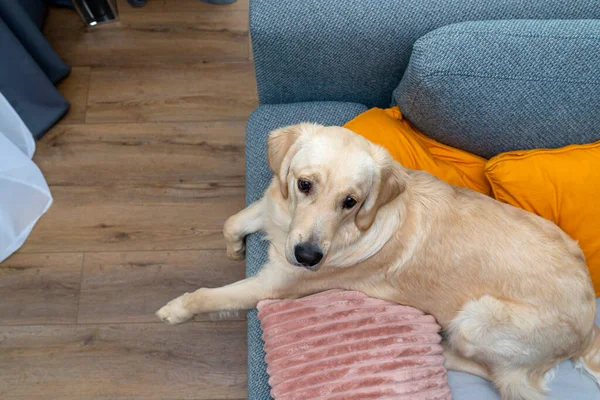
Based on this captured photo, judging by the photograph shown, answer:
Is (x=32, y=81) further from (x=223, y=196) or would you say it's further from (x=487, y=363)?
(x=487, y=363)

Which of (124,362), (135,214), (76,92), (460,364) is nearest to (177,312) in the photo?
(124,362)

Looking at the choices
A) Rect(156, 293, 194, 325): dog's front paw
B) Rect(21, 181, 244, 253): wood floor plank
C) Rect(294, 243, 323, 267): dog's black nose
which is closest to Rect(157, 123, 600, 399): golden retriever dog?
Rect(294, 243, 323, 267): dog's black nose

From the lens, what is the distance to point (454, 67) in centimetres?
158

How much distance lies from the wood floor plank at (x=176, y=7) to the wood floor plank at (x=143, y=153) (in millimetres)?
837

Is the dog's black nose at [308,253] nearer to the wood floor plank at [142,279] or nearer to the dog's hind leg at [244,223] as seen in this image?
the dog's hind leg at [244,223]

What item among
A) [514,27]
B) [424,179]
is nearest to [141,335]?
[424,179]

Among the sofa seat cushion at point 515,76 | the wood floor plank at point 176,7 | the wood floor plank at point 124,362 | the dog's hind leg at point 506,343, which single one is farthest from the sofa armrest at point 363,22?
the wood floor plank at point 176,7

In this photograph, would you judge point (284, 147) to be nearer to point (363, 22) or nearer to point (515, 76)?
point (363, 22)

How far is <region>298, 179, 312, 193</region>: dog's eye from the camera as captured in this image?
137cm

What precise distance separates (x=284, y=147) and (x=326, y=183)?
0.21 metres

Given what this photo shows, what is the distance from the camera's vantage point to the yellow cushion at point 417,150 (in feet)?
5.82

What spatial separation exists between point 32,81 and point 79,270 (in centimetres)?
98

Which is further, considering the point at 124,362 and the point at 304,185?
the point at 124,362

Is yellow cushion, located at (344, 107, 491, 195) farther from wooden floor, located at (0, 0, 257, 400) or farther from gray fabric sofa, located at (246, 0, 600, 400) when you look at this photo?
wooden floor, located at (0, 0, 257, 400)
